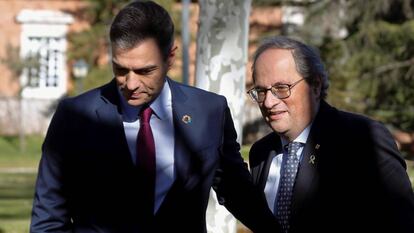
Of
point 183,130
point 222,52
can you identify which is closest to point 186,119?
point 183,130

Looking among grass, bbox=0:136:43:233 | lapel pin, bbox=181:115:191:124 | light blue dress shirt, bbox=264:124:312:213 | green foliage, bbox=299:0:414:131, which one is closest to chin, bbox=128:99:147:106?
lapel pin, bbox=181:115:191:124

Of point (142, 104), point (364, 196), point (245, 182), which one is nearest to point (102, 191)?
point (142, 104)

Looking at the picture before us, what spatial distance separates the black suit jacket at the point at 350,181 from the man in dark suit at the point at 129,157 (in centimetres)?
41

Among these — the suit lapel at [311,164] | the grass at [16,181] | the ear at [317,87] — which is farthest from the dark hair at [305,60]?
the grass at [16,181]

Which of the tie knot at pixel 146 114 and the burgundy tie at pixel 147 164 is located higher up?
the tie knot at pixel 146 114

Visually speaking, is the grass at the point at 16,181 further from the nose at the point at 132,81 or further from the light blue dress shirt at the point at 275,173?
the nose at the point at 132,81

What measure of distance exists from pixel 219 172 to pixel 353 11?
2896 centimetres

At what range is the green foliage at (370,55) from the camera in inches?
1235

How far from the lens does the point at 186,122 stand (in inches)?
155

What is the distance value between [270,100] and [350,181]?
16.9 inches

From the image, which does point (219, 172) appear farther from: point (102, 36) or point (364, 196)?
point (102, 36)

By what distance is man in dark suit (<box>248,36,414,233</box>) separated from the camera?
3.81 meters

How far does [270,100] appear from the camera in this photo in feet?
12.8

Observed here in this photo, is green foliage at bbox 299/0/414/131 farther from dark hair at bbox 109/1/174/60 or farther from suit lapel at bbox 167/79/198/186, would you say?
dark hair at bbox 109/1/174/60
